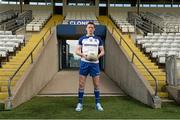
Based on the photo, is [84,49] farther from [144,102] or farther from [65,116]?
[144,102]

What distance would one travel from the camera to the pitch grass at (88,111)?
7.86 meters

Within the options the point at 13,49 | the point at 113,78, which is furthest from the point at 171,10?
the point at 13,49

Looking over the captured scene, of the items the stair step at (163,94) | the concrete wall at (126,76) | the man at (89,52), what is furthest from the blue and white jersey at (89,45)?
the stair step at (163,94)

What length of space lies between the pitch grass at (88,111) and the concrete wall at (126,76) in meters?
0.31

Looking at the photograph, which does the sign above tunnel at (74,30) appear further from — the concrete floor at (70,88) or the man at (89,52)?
the man at (89,52)

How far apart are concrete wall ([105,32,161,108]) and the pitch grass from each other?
310mm

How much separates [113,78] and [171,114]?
8.61 m

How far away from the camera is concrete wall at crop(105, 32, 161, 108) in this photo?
10.0m

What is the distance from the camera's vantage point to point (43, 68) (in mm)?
Result: 14617

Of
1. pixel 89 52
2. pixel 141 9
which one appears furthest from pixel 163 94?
pixel 141 9

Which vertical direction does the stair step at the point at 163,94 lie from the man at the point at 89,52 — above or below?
below

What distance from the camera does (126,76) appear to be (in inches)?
522

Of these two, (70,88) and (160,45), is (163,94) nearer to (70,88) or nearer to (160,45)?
(70,88)

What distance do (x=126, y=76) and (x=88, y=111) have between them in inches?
202
